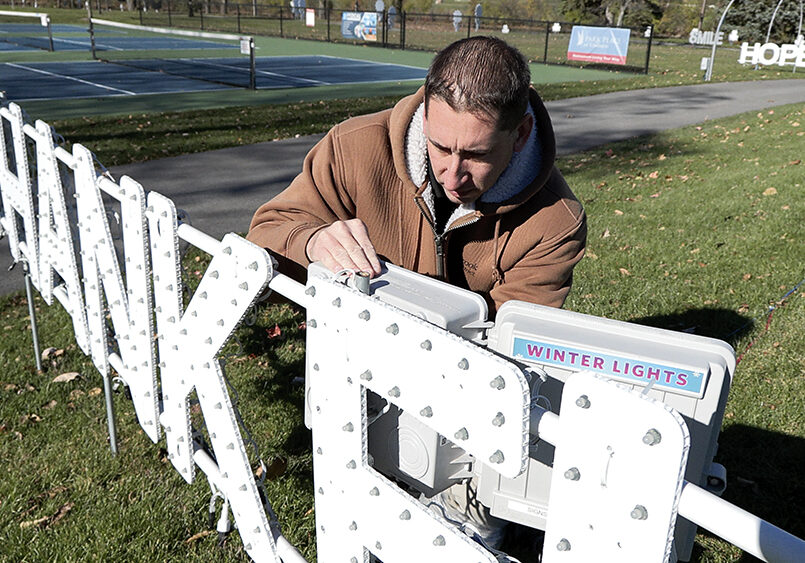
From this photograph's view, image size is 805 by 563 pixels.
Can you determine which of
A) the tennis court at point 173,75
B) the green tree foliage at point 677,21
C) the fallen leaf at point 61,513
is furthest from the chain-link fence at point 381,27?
the fallen leaf at point 61,513

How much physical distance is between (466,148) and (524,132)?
335 millimetres

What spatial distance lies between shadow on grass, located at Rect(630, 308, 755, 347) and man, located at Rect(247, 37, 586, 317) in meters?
2.76

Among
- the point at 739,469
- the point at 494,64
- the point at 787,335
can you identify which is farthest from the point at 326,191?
the point at 787,335

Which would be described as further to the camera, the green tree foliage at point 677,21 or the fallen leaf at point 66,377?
the green tree foliage at point 677,21

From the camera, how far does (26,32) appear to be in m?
35.2

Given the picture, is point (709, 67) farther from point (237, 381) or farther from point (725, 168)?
point (237, 381)

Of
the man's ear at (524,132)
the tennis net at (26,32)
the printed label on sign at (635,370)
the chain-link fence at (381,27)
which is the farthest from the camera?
the chain-link fence at (381,27)

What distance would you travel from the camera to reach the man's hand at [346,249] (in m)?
1.85

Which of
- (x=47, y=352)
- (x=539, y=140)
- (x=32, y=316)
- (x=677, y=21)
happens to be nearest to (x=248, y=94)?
(x=47, y=352)

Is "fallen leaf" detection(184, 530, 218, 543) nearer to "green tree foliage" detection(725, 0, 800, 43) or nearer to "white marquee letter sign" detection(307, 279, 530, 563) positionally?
"white marquee letter sign" detection(307, 279, 530, 563)

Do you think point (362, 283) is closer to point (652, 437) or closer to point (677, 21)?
point (652, 437)

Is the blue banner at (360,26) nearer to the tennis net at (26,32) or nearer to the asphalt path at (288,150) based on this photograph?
the tennis net at (26,32)

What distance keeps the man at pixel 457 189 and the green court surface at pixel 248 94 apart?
12.0m

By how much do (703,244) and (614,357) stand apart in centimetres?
606
